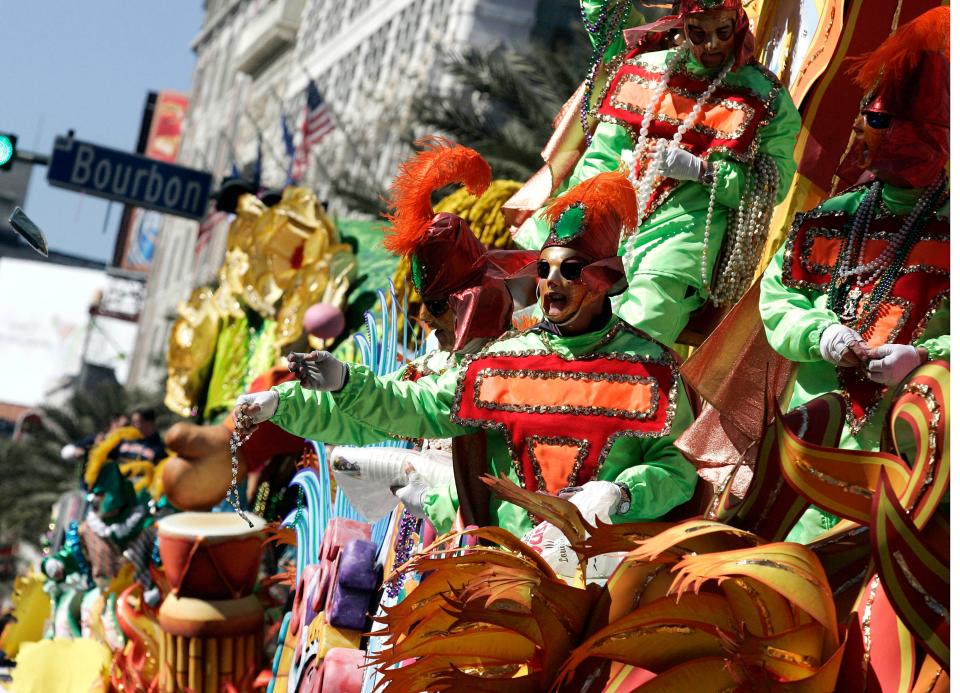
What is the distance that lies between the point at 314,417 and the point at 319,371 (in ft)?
0.80

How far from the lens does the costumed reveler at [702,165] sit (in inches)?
170

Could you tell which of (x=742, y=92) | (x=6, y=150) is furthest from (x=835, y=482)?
(x=6, y=150)

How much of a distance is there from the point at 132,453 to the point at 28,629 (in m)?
1.33

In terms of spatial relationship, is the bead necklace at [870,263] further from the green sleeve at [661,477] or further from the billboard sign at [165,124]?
the billboard sign at [165,124]

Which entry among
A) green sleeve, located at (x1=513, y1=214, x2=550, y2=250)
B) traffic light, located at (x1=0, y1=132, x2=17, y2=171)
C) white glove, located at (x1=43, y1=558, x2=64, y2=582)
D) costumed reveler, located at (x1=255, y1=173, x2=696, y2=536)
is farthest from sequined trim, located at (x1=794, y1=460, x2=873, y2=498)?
white glove, located at (x1=43, y1=558, x2=64, y2=582)

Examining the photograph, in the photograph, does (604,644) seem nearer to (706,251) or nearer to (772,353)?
(772,353)

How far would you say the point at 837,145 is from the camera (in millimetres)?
4891

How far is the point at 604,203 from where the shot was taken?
3.51 metres

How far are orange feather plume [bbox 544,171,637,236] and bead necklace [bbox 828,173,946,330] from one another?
1.83 ft

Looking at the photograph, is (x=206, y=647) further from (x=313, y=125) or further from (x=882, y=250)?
(x=313, y=125)

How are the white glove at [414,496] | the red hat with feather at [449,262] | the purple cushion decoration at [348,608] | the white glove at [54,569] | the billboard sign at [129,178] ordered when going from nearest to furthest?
the white glove at [414,496] → the red hat with feather at [449,262] → the purple cushion decoration at [348,608] → the white glove at [54,569] → the billboard sign at [129,178]

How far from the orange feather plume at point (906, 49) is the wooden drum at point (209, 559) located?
3.35 m

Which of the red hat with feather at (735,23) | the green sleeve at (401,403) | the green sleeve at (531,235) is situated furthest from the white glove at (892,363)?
the green sleeve at (531,235)

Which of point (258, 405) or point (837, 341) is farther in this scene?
point (258, 405)
